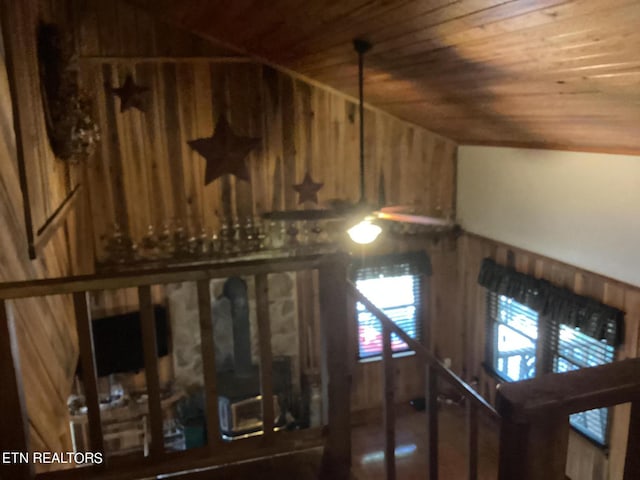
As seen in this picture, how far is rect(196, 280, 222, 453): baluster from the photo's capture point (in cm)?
225

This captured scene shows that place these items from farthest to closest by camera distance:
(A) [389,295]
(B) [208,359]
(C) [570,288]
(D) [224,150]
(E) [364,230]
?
(A) [389,295], (D) [224,150], (C) [570,288], (E) [364,230], (B) [208,359]

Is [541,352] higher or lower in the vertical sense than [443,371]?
lower

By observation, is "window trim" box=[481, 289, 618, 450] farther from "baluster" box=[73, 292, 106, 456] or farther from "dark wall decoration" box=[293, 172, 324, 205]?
→ "baluster" box=[73, 292, 106, 456]

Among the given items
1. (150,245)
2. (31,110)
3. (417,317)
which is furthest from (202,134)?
(417,317)

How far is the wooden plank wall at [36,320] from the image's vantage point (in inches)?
103

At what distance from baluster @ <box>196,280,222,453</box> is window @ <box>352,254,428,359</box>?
4.25m

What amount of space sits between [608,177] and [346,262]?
10.3ft

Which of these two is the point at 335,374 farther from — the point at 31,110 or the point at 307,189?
the point at 307,189

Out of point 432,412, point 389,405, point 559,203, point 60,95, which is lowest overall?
point 389,405

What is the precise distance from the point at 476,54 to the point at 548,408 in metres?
2.74

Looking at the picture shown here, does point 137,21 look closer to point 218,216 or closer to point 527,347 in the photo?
point 218,216

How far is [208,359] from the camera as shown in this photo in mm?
2295

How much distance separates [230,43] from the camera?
5.44 metres

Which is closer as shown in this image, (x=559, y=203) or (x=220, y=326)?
(x=559, y=203)
